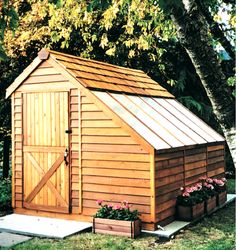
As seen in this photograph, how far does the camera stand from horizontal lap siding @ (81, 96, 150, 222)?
27.5 feet

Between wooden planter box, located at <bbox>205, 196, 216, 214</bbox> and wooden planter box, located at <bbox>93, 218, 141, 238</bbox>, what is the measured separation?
229 centimetres

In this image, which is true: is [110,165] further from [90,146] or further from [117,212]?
[117,212]

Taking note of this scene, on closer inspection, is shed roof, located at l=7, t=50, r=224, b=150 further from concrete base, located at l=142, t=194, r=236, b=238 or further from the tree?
the tree

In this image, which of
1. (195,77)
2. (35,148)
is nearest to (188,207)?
(35,148)

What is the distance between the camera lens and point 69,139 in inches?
368

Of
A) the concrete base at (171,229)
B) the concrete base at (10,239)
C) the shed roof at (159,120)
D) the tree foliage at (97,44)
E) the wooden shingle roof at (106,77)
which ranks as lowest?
the concrete base at (10,239)

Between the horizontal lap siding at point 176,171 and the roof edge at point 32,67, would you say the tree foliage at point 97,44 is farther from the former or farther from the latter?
the roof edge at point 32,67

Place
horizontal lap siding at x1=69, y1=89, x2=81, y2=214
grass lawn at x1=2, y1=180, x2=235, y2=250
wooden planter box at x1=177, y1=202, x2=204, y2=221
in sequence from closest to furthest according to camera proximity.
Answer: grass lawn at x1=2, y1=180, x2=235, y2=250, wooden planter box at x1=177, y1=202, x2=204, y2=221, horizontal lap siding at x1=69, y1=89, x2=81, y2=214

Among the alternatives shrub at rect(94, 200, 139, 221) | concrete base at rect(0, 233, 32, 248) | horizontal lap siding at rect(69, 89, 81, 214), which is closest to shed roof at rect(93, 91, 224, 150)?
horizontal lap siding at rect(69, 89, 81, 214)

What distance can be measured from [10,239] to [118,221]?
197 cm

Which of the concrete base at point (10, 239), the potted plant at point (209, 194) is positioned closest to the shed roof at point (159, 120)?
the potted plant at point (209, 194)

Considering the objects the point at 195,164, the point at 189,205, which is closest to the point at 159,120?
the point at 195,164

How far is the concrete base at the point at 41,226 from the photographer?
8.18 meters

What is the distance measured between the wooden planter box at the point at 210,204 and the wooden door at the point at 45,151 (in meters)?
3.08
